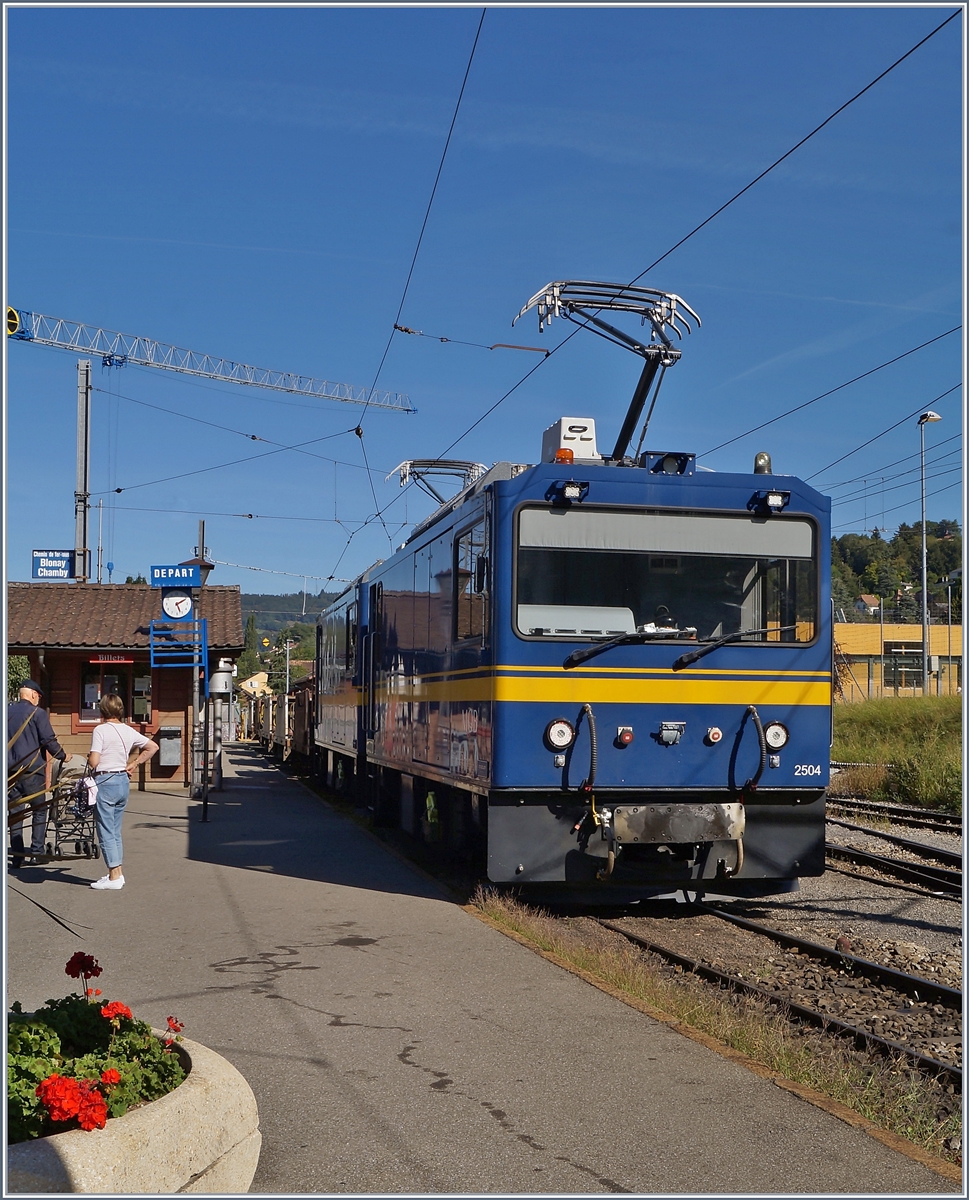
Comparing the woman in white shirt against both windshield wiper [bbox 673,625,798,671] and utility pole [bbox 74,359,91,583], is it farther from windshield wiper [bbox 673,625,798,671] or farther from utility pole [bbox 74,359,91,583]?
utility pole [bbox 74,359,91,583]

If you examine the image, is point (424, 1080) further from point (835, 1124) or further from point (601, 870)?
point (601, 870)

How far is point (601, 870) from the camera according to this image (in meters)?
9.31

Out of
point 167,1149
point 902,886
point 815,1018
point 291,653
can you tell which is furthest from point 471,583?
point 291,653

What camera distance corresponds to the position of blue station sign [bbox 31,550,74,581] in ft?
89.6

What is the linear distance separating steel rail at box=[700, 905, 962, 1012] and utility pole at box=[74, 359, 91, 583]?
20.8 metres

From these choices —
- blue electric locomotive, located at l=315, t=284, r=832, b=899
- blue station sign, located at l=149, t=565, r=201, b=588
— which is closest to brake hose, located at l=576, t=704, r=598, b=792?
blue electric locomotive, located at l=315, t=284, r=832, b=899

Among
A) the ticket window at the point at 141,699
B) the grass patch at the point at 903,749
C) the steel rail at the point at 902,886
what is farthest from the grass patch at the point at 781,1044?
the ticket window at the point at 141,699

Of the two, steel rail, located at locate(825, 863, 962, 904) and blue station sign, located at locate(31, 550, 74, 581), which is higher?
blue station sign, located at locate(31, 550, 74, 581)

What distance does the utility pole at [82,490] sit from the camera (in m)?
27.0

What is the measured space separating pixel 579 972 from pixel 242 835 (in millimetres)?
8919

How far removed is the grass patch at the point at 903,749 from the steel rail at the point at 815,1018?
41.2ft

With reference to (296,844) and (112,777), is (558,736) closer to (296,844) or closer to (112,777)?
(112,777)

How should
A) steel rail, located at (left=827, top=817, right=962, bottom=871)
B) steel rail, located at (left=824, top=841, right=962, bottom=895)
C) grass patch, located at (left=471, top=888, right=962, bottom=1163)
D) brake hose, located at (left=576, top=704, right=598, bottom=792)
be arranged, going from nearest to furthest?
grass patch, located at (left=471, top=888, right=962, bottom=1163) → brake hose, located at (left=576, top=704, right=598, bottom=792) → steel rail, located at (left=824, top=841, right=962, bottom=895) → steel rail, located at (left=827, top=817, right=962, bottom=871)

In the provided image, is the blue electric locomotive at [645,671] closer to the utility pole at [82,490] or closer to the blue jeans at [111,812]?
the blue jeans at [111,812]
